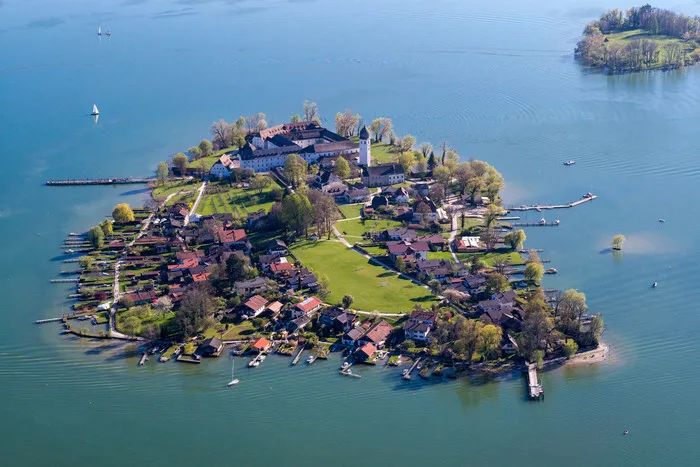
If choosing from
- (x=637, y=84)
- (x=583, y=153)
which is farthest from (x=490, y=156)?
Answer: (x=637, y=84)

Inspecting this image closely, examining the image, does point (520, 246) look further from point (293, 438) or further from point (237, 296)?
point (293, 438)

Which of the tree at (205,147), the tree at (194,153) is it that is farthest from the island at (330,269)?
the tree at (205,147)

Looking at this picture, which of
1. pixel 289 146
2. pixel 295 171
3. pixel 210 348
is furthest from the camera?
pixel 289 146

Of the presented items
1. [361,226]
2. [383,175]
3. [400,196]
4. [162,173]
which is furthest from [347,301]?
[162,173]

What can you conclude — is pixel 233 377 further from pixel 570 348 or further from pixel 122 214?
pixel 122 214

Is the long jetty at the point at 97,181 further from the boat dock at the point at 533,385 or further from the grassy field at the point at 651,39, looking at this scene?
the grassy field at the point at 651,39

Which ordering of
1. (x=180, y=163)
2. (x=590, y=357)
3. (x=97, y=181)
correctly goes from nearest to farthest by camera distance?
(x=590, y=357) → (x=97, y=181) → (x=180, y=163)

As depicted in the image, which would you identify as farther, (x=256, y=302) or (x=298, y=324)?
(x=256, y=302)
